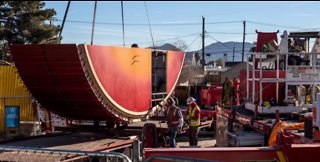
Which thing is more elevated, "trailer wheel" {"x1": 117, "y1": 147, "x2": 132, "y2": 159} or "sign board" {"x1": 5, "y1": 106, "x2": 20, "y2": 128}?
"sign board" {"x1": 5, "y1": 106, "x2": 20, "y2": 128}

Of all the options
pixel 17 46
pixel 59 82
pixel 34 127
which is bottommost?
pixel 34 127

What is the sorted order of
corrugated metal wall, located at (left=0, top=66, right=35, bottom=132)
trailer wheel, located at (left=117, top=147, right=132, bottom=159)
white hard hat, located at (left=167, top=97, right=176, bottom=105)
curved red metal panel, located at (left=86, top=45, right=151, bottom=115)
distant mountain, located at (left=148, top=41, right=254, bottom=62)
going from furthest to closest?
distant mountain, located at (left=148, top=41, right=254, bottom=62), corrugated metal wall, located at (left=0, top=66, right=35, bottom=132), white hard hat, located at (left=167, top=97, right=176, bottom=105), trailer wheel, located at (left=117, top=147, right=132, bottom=159), curved red metal panel, located at (left=86, top=45, right=151, bottom=115)

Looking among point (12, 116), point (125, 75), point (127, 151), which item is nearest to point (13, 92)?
point (12, 116)

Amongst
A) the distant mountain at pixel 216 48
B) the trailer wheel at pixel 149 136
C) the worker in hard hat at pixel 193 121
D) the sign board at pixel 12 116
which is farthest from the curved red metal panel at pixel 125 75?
the sign board at pixel 12 116

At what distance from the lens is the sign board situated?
14.9 meters

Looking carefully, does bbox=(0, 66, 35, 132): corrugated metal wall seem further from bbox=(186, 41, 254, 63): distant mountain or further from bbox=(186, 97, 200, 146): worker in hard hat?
bbox=(186, 41, 254, 63): distant mountain

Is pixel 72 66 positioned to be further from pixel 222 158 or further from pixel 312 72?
pixel 312 72

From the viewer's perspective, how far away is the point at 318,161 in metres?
6.82

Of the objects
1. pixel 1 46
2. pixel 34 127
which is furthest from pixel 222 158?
pixel 1 46

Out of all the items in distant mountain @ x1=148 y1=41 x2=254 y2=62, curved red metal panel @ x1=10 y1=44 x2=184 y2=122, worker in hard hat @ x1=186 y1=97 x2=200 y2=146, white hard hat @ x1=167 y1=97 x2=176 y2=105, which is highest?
distant mountain @ x1=148 y1=41 x2=254 y2=62

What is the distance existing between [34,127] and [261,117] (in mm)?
7679

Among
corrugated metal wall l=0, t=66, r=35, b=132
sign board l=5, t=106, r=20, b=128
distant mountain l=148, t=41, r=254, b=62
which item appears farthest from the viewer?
distant mountain l=148, t=41, r=254, b=62

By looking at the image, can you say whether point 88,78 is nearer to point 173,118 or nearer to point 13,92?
point 173,118

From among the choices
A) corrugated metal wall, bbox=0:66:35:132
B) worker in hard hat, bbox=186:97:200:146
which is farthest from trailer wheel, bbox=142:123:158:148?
corrugated metal wall, bbox=0:66:35:132
